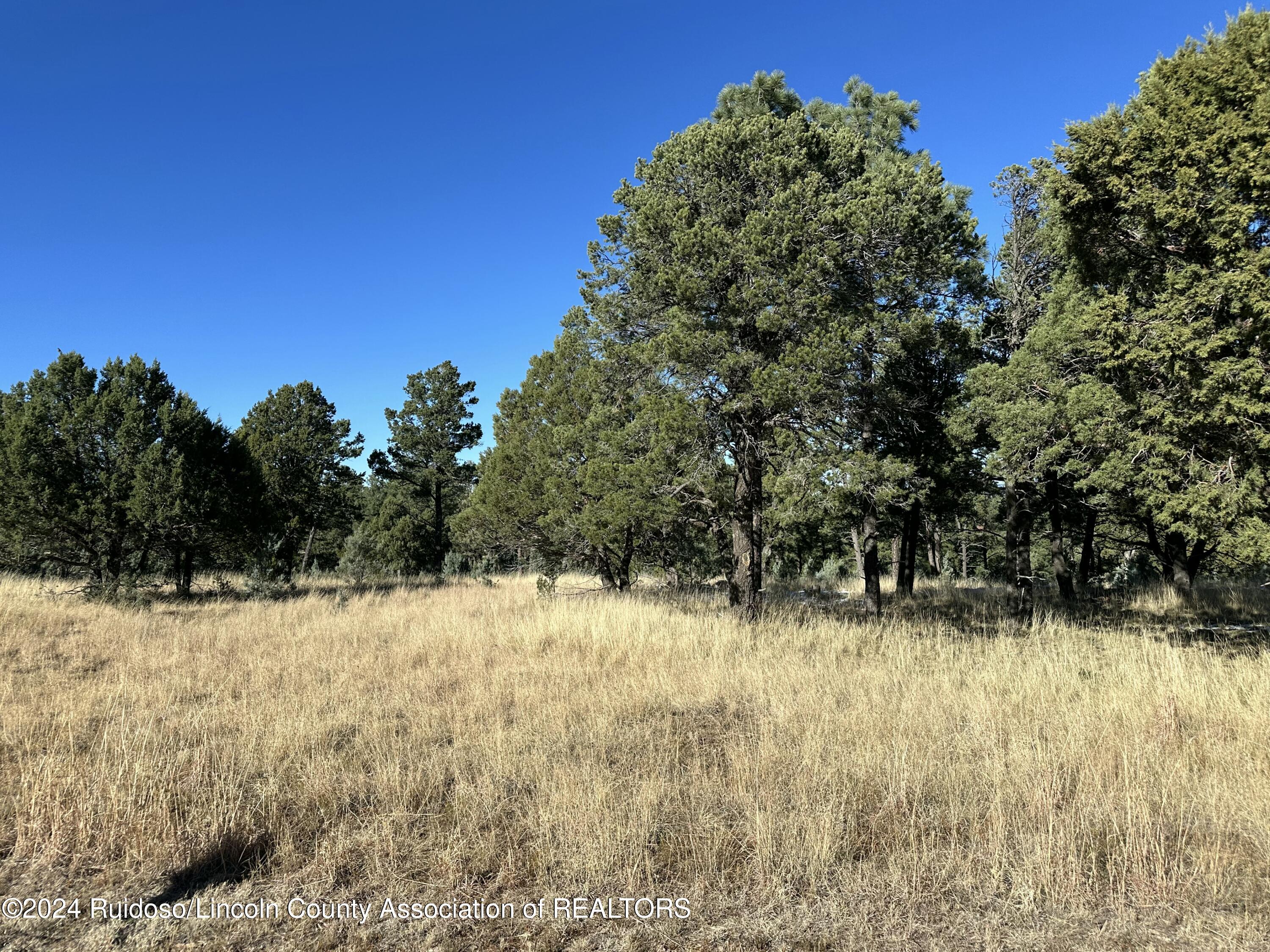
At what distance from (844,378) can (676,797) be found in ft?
24.1

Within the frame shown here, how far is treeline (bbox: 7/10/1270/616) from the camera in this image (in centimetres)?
701

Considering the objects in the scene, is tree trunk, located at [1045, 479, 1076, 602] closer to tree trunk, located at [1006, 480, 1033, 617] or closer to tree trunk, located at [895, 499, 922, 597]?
tree trunk, located at [1006, 480, 1033, 617]

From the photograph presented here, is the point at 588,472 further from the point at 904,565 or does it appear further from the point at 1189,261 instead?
the point at 904,565

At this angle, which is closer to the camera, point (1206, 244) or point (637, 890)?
point (637, 890)

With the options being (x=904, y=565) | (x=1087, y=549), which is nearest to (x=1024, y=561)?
(x=904, y=565)

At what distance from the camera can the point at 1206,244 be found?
7.00 meters

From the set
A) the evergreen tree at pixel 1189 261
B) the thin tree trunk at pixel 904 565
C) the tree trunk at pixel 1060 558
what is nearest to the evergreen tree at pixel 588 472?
the evergreen tree at pixel 1189 261

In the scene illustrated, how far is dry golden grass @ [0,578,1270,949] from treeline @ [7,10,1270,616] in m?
3.44

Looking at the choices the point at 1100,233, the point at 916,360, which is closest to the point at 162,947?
the point at 1100,233

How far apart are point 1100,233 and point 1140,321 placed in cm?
154

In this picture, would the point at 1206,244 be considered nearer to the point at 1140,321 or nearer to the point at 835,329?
the point at 1140,321

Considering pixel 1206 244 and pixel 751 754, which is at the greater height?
pixel 1206 244

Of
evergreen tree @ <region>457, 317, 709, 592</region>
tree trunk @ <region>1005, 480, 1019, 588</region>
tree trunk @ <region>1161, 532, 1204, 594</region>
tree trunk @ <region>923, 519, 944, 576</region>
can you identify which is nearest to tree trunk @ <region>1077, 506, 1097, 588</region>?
tree trunk @ <region>1161, 532, 1204, 594</region>

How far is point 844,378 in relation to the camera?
31.9 feet
